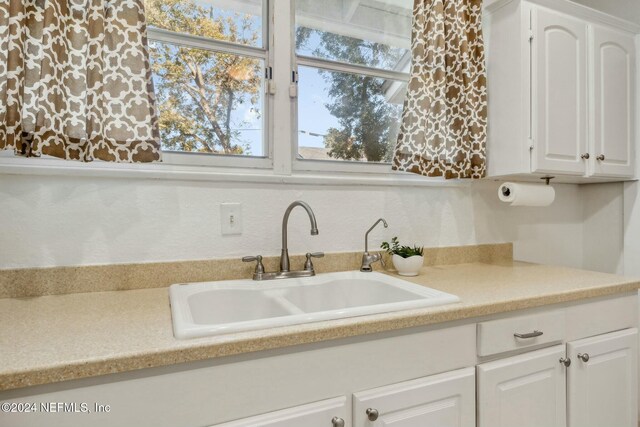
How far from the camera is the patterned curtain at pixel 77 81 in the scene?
951 millimetres

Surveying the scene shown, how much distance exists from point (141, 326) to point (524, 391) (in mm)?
1135

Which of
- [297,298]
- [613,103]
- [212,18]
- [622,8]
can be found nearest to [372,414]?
[297,298]

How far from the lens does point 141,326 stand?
842mm

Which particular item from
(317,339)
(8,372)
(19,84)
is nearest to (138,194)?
(19,84)

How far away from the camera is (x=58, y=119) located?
103 centimetres

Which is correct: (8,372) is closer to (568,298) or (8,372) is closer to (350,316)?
(350,316)

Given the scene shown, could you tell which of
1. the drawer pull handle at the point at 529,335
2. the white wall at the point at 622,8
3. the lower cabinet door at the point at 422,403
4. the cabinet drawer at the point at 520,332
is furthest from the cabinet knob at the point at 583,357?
the white wall at the point at 622,8

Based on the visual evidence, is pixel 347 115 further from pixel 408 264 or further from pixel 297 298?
pixel 297 298

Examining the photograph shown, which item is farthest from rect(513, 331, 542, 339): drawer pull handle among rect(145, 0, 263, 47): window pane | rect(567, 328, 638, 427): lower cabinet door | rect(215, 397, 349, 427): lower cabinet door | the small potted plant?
rect(145, 0, 263, 47): window pane

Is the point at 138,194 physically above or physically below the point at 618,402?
above

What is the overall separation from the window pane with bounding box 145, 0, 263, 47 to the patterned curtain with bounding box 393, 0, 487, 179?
705mm

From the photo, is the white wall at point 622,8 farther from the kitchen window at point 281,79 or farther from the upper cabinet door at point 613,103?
the kitchen window at point 281,79

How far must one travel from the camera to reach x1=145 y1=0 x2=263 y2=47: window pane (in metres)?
1.36

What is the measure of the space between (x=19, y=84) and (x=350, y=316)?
42.1 inches
